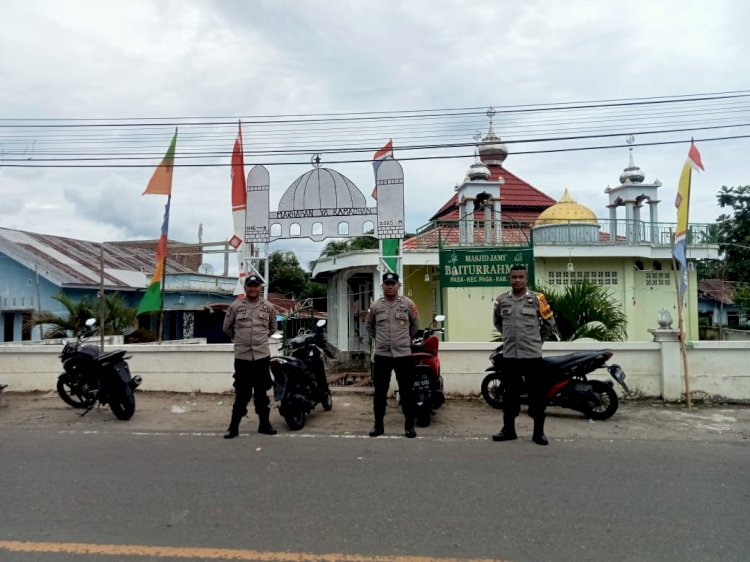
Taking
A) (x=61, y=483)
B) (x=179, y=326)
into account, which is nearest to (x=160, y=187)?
(x=61, y=483)

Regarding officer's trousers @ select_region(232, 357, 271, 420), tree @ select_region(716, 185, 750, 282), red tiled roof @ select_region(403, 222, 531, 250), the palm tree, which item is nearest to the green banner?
the palm tree

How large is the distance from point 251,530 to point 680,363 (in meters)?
6.65

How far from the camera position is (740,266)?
2619 centimetres

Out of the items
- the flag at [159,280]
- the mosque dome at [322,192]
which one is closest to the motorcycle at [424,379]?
the mosque dome at [322,192]

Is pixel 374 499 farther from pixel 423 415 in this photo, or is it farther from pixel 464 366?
pixel 464 366

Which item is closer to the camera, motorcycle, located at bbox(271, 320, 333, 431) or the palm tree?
motorcycle, located at bbox(271, 320, 333, 431)

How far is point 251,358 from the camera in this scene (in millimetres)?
6164

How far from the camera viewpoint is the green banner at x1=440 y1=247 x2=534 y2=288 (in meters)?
9.37

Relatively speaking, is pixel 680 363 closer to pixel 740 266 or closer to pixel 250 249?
pixel 250 249

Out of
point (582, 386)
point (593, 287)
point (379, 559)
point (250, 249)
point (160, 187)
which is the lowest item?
point (379, 559)

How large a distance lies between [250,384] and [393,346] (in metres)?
1.60

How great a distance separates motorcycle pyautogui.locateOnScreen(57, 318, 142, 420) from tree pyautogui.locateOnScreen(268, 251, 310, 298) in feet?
109

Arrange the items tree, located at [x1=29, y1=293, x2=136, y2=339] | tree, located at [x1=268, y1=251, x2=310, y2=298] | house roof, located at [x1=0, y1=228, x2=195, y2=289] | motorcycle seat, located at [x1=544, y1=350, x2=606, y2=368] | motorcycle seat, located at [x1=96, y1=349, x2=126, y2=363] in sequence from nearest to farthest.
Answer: motorcycle seat, located at [x1=544, y1=350, x2=606, y2=368]
motorcycle seat, located at [x1=96, y1=349, x2=126, y2=363]
tree, located at [x1=29, y1=293, x2=136, y2=339]
house roof, located at [x1=0, y1=228, x2=195, y2=289]
tree, located at [x1=268, y1=251, x2=310, y2=298]

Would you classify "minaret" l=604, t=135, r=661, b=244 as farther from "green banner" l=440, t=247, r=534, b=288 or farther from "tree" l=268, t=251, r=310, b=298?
"tree" l=268, t=251, r=310, b=298
